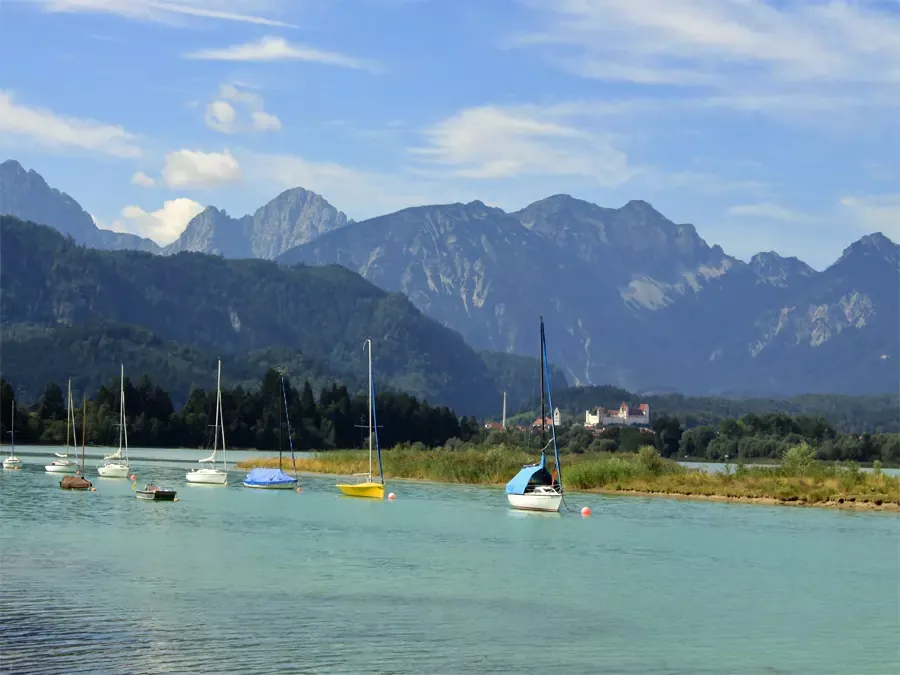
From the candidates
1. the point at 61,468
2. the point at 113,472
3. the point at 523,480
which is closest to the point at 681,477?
the point at 523,480

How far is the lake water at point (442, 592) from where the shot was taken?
115 ft

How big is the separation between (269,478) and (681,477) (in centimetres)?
3800

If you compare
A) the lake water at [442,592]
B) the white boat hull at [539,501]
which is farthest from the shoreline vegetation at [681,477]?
the white boat hull at [539,501]

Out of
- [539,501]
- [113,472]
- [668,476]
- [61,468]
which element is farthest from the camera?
[61,468]

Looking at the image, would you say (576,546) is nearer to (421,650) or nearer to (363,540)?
(363,540)

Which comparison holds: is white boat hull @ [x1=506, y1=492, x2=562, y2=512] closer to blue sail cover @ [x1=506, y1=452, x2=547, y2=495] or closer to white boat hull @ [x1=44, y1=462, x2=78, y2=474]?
blue sail cover @ [x1=506, y1=452, x2=547, y2=495]

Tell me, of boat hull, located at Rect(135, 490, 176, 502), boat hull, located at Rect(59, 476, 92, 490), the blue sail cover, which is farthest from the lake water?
boat hull, located at Rect(59, 476, 92, 490)

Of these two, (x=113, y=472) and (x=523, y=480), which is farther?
(x=113, y=472)

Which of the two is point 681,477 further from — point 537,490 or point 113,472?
point 113,472

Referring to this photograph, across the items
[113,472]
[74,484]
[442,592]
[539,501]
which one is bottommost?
[442,592]

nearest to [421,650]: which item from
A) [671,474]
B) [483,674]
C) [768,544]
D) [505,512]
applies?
[483,674]

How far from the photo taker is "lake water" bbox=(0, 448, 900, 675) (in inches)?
1380

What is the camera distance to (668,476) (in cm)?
11269

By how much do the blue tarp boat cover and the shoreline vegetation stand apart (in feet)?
53.8
